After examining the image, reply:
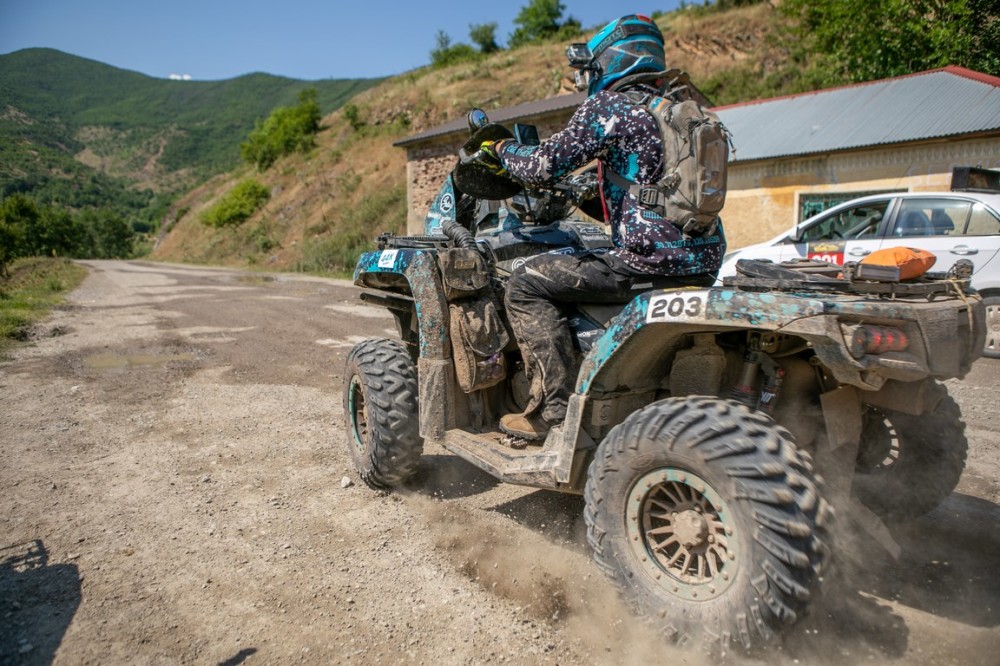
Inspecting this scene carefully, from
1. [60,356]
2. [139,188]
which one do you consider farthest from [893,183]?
[139,188]

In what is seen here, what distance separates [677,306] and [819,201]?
578 inches

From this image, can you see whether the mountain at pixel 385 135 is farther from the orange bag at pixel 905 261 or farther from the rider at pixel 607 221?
the orange bag at pixel 905 261

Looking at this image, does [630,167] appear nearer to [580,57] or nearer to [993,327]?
[580,57]

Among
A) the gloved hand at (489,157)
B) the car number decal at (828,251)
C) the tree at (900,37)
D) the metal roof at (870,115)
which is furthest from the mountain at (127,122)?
the gloved hand at (489,157)

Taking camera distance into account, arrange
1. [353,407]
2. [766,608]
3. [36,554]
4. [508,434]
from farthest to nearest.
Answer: [353,407]
[508,434]
[36,554]
[766,608]

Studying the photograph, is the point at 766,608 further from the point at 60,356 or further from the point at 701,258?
the point at 60,356

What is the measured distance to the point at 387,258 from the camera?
4301 millimetres

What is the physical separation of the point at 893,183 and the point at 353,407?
1367 centimetres

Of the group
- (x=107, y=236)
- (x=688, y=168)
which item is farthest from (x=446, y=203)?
(x=107, y=236)

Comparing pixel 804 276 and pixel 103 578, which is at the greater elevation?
pixel 804 276

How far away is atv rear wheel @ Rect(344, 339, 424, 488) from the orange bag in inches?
102

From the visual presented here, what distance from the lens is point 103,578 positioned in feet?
10.9

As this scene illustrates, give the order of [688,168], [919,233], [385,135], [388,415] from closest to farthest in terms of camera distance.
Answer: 1. [688,168]
2. [388,415]
3. [919,233]
4. [385,135]

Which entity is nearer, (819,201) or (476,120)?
(476,120)
